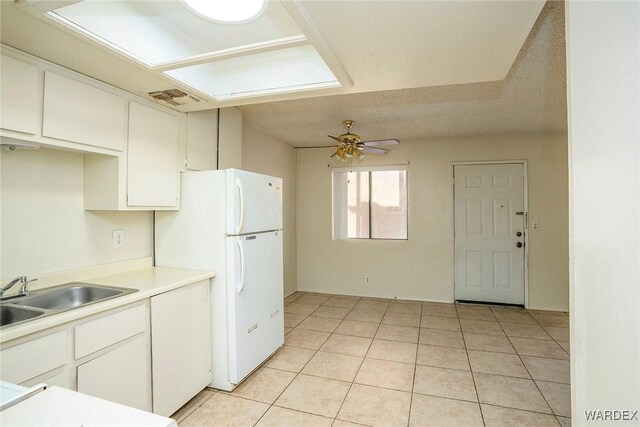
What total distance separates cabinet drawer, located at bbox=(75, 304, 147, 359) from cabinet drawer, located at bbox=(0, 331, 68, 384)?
7cm

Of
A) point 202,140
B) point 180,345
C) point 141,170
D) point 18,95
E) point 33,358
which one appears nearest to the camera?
point 33,358

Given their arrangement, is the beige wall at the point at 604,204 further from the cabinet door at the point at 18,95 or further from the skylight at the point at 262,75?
the cabinet door at the point at 18,95

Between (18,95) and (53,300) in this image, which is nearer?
(18,95)

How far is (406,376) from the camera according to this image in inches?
99.7

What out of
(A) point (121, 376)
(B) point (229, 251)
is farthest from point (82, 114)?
(A) point (121, 376)

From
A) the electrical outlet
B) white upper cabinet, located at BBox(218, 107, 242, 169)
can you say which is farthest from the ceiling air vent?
the electrical outlet

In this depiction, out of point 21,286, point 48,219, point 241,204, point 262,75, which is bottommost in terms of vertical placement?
point 21,286

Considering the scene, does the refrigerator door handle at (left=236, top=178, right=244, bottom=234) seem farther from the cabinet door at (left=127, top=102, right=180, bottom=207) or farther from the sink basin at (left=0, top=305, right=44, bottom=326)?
the sink basin at (left=0, top=305, right=44, bottom=326)

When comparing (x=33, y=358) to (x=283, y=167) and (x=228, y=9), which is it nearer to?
(x=228, y=9)

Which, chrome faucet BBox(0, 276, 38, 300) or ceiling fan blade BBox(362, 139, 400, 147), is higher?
ceiling fan blade BBox(362, 139, 400, 147)

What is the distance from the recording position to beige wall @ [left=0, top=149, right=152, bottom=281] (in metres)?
1.73

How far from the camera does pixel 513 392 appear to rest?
7.55ft

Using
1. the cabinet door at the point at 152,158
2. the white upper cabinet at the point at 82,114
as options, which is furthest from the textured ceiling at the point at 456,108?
the white upper cabinet at the point at 82,114

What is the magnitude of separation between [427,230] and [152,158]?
378 centimetres
